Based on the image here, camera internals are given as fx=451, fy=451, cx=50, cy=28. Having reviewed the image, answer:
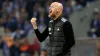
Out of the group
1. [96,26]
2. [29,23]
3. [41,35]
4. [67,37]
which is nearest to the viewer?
[67,37]

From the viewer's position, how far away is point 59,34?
7047 millimetres

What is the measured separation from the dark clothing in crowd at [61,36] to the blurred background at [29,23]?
22.6 ft

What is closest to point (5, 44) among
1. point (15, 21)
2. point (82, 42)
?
point (15, 21)

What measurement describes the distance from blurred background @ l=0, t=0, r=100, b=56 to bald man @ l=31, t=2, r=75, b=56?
6.89m

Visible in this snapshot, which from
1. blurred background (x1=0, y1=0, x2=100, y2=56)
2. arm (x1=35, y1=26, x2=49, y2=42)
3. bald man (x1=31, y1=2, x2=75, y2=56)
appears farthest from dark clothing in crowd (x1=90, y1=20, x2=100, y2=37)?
bald man (x1=31, y1=2, x2=75, y2=56)

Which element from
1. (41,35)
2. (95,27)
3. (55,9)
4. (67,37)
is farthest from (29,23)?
(67,37)

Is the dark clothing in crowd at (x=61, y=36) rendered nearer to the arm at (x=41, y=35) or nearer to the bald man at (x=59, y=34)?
the bald man at (x=59, y=34)

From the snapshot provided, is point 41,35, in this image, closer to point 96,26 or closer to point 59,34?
point 59,34

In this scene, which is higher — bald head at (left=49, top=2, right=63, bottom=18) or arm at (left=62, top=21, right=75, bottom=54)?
bald head at (left=49, top=2, right=63, bottom=18)

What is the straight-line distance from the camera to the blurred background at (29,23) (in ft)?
51.2

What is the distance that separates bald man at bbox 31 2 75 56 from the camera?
6969 millimetres

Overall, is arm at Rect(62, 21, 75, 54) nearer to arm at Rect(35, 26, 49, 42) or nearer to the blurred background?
arm at Rect(35, 26, 49, 42)

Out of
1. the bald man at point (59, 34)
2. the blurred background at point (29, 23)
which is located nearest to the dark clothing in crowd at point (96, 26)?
the blurred background at point (29, 23)

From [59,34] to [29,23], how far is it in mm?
10312
